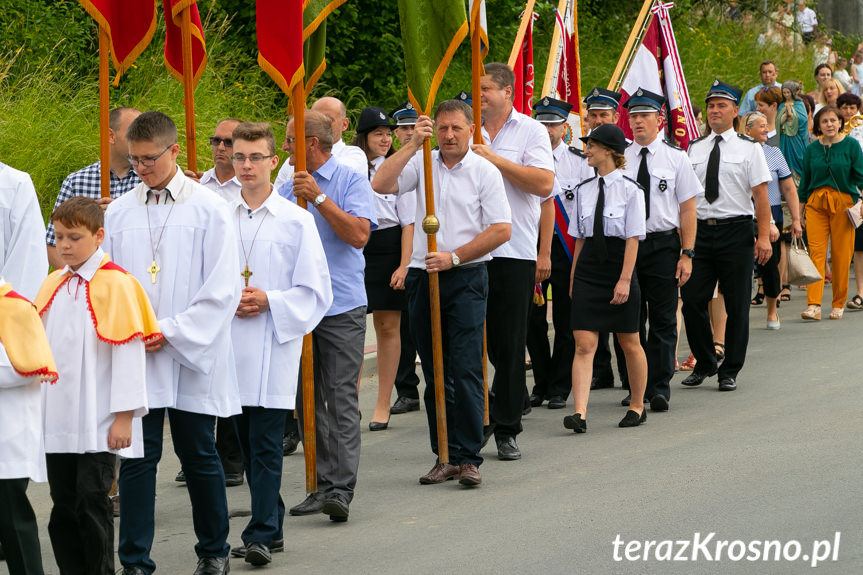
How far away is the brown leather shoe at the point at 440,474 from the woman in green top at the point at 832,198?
754 centimetres

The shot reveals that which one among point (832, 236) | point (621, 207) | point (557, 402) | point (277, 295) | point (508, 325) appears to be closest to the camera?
point (277, 295)

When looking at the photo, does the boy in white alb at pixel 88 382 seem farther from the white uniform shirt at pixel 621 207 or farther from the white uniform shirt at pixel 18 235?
the white uniform shirt at pixel 621 207

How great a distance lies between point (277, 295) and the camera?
20.5 feet

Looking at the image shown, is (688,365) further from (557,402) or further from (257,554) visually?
(257,554)

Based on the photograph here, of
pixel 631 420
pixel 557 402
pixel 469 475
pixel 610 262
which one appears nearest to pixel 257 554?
pixel 469 475

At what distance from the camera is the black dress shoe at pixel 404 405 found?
10.3 m

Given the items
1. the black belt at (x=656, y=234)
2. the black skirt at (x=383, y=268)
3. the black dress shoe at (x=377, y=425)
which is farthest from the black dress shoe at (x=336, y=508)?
the black belt at (x=656, y=234)

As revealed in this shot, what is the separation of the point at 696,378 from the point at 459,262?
402 cm

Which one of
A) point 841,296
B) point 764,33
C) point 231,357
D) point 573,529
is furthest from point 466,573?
point 764,33

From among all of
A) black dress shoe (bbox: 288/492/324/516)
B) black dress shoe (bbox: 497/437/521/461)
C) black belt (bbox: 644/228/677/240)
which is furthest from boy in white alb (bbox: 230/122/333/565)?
black belt (bbox: 644/228/677/240)

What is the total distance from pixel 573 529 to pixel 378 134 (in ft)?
15.0

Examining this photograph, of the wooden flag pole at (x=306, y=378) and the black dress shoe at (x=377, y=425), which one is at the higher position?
the wooden flag pole at (x=306, y=378)

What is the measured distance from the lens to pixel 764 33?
97.8ft

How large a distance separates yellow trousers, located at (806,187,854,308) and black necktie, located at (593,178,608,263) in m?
5.50
